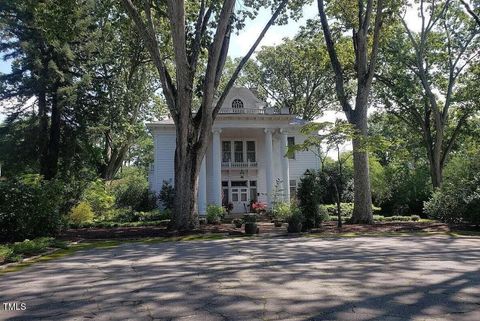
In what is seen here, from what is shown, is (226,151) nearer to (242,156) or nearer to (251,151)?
(242,156)

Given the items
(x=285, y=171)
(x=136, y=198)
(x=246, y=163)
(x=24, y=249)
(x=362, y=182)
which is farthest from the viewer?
(x=246, y=163)

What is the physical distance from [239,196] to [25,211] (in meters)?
18.7

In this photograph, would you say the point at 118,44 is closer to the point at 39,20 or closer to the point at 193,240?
the point at 39,20

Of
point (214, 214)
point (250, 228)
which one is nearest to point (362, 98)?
point (250, 228)

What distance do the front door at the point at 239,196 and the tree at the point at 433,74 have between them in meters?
12.7

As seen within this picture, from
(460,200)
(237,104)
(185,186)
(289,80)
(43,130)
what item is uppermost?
(289,80)

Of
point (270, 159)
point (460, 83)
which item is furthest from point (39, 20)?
point (460, 83)

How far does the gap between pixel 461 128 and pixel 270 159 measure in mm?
14931

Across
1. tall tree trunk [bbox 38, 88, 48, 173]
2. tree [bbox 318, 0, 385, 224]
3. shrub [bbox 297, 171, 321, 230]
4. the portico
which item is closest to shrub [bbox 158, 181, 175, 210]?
the portico

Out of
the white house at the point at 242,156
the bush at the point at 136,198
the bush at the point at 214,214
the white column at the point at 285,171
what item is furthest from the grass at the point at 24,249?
the white column at the point at 285,171

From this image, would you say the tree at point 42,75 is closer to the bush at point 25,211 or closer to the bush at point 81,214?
the bush at point 81,214

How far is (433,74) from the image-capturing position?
28.8 metres

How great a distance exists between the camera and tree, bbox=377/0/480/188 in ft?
87.5

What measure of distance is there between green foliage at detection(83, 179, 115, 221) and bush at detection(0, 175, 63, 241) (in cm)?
943
